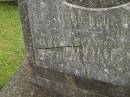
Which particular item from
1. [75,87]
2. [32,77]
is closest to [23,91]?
[32,77]

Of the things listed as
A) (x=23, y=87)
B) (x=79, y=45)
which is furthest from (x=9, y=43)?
Answer: (x=79, y=45)

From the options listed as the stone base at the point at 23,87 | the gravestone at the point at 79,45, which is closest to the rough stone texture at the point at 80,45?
the gravestone at the point at 79,45

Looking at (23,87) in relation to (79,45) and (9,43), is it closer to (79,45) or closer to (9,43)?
(79,45)

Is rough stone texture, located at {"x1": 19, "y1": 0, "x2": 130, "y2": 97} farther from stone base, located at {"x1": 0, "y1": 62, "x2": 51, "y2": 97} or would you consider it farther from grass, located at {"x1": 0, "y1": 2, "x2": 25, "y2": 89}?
grass, located at {"x1": 0, "y1": 2, "x2": 25, "y2": 89}

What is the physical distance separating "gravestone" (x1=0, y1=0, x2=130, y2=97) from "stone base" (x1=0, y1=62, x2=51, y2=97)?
0.09 m

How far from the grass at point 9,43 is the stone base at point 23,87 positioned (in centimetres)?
73

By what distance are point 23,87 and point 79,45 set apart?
96 cm

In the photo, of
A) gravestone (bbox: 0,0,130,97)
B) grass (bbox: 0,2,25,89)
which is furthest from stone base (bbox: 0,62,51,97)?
grass (bbox: 0,2,25,89)

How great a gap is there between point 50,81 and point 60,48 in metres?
0.45

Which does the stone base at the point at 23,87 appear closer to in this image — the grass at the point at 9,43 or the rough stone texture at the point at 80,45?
the rough stone texture at the point at 80,45

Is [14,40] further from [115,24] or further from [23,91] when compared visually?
[115,24]

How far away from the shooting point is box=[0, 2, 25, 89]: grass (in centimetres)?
550

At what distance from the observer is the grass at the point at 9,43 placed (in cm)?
550

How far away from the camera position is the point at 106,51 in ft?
11.3
